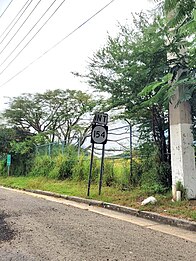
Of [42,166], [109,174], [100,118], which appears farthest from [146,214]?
[42,166]

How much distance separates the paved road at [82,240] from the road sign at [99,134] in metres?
3.27

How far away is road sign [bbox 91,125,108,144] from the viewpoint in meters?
8.79

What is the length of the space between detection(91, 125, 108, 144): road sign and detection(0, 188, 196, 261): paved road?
10.7ft

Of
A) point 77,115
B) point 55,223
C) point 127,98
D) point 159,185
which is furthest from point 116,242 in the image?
point 77,115

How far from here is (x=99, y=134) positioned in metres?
8.89

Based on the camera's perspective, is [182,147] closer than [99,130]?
Yes

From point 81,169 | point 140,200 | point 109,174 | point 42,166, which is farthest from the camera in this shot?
point 42,166

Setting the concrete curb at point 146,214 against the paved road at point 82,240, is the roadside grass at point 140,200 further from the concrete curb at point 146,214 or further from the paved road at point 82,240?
the paved road at point 82,240

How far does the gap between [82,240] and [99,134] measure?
16.5ft

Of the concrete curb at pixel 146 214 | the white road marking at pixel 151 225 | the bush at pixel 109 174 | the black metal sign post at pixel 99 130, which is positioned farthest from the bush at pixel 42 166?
the white road marking at pixel 151 225

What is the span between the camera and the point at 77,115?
24.1 m

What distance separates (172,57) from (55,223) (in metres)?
5.14

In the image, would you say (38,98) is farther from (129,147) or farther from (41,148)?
(129,147)

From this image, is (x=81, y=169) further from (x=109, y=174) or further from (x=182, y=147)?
(x=182, y=147)
